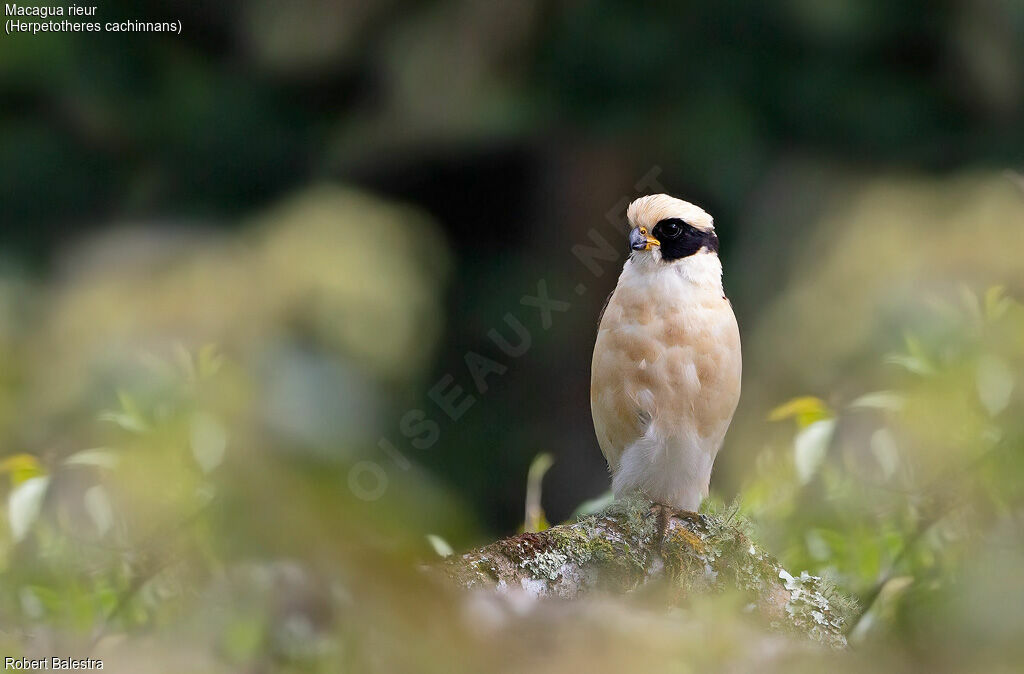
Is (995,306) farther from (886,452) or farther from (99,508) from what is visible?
(99,508)

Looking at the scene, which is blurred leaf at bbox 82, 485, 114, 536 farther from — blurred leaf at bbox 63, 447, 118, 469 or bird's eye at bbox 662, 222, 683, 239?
bird's eye at bbox 662, 222, 683, 239

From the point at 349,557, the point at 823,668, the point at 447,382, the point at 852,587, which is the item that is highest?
the point at 349,557

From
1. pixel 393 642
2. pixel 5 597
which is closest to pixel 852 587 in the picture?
pixel 393 642

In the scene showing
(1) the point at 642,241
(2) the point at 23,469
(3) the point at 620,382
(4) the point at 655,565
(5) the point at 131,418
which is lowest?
(4) the point at 655,565

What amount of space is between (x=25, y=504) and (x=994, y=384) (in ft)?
6.55

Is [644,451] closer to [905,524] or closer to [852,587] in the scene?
[852,587]

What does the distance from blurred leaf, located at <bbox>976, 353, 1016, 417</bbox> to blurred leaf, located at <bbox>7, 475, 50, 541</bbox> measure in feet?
5.85

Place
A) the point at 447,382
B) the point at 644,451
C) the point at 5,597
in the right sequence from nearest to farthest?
the point at 5,597
the point at 644,451
the point at 447,382

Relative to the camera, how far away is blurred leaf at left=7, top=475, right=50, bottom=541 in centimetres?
218

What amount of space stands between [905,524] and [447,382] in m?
4.83

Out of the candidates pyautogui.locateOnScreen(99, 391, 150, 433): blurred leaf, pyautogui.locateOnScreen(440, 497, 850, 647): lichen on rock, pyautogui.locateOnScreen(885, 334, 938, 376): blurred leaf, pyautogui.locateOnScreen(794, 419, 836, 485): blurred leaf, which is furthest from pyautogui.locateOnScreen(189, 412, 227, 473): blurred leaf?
pyautogui.locateOnScreen(794, 419, 836, 485): blurred leaf

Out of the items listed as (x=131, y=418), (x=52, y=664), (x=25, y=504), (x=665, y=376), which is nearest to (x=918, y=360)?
(x=665, y=376)

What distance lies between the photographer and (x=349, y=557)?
1080 mm

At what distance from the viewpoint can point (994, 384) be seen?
1750mm
